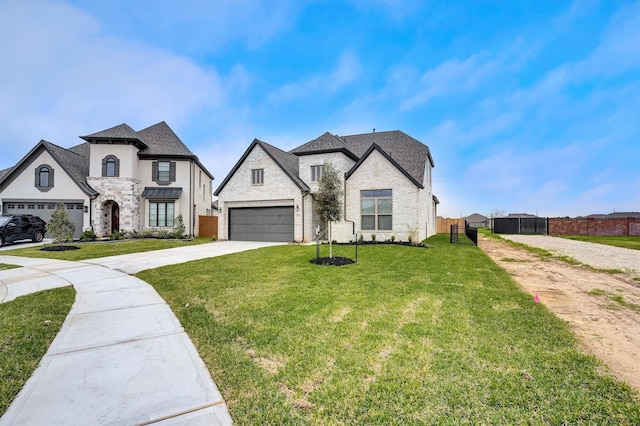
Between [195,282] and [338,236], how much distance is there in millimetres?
7502

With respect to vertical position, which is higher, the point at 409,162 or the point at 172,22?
the point at 172,22

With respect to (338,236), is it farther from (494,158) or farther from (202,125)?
(494,158)

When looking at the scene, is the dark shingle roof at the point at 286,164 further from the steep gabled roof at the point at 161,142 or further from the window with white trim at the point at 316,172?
the steep gabled roof at the point at 161,142

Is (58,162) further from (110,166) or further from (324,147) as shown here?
(324,147)

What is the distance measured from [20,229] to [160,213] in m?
7.86

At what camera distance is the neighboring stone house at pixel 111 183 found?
21453 mm

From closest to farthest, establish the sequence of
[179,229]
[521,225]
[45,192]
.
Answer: [45,192] → [179,229] → [521,225]

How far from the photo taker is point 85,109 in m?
17.4

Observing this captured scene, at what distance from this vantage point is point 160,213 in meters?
23.1

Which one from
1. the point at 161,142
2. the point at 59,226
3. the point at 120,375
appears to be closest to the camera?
the point at 120,375

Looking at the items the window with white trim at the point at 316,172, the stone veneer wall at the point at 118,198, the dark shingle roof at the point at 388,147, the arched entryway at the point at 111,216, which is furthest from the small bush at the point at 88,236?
the window with white trim at the point at 316,172

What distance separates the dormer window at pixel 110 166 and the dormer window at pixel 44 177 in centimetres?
371

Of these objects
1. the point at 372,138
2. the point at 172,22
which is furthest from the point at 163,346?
the point at 372,138

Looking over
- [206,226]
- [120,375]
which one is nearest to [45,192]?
[206,226]
